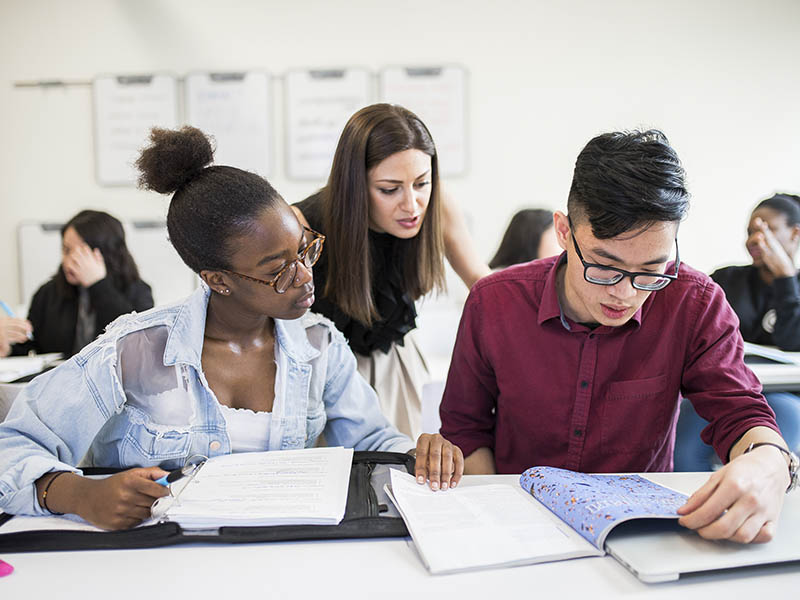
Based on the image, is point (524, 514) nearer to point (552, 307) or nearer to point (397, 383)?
point (552, 307)

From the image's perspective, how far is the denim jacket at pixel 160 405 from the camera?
3.44 ft

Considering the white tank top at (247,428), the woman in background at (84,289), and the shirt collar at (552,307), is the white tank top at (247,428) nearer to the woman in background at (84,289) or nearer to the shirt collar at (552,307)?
the shirt collar at (552,307)

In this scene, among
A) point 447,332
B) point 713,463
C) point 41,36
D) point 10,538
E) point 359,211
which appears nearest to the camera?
point 10,538

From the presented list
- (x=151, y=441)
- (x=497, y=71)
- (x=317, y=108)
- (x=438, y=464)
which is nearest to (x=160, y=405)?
(x=151, y=441)

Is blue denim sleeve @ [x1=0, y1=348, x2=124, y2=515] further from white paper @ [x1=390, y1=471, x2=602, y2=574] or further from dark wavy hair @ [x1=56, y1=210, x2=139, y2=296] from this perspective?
dark wavy hair @ [x1=56, y1=210, x2=139, y2=296]

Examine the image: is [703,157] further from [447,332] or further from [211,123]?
[211,123]

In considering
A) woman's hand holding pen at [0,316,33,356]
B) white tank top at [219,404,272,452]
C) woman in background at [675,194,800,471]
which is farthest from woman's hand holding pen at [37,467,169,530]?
woman in background at [675,194,800,471]

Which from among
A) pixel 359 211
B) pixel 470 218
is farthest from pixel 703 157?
pixel 359 211

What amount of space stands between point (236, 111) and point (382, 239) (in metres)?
2.15

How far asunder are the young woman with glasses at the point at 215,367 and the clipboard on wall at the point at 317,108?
2.48m

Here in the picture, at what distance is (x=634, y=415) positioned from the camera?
4.15 feet

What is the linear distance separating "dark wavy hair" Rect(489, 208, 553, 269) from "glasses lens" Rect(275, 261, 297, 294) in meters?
2.11

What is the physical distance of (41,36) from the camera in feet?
11.9

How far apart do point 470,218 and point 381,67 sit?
38.2 inches
